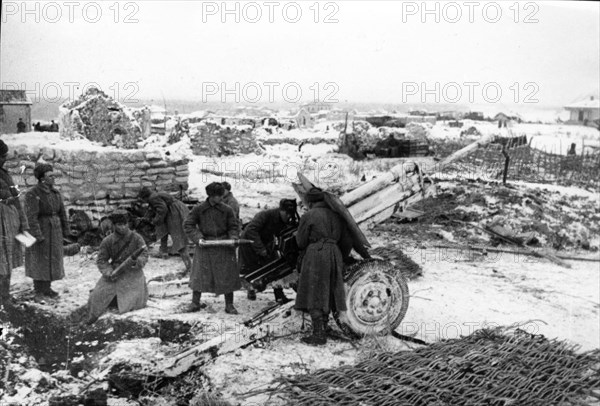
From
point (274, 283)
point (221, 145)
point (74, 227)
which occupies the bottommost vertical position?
point (274, 283)

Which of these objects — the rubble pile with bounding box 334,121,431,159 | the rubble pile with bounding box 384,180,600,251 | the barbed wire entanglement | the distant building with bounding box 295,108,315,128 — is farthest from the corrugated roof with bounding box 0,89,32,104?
the distant building with bounding box 295,108,315,128

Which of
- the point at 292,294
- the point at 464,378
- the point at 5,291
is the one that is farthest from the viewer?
the point at 292,294

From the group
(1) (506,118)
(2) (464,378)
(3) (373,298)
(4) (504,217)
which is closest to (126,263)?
(3) (373,298)

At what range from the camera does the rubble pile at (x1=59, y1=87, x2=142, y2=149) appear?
586 cm

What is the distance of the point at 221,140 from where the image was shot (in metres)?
8.05

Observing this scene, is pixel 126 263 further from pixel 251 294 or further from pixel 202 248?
pixel 251 294

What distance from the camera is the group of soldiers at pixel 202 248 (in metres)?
4.52

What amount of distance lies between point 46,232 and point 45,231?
0.5 inches

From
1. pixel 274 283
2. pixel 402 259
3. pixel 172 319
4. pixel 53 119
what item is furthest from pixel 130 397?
pixel 402 259

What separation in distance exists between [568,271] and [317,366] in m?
4.56

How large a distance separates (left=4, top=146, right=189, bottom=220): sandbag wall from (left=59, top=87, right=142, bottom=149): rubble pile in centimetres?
45

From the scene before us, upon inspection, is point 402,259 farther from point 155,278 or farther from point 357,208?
point 155,278

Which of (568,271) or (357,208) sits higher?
(357,208)

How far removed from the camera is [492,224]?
28.0 ft
